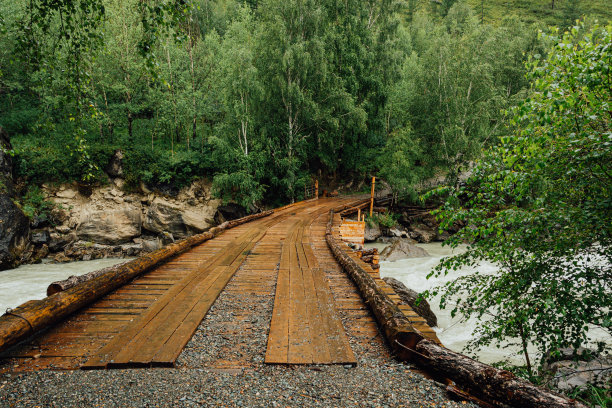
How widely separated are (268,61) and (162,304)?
18.6m

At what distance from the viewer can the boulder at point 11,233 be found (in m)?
12.8

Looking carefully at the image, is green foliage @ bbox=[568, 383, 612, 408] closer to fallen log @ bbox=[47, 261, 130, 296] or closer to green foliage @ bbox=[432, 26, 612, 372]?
green foliage @ bbox=[432, 26, 612, 372]

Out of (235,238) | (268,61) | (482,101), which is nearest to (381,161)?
(482,101)

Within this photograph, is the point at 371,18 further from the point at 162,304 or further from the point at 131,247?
the point at 162,304

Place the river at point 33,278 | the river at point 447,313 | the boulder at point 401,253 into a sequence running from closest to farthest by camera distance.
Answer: the river at point 447,313
the river at point 33,278
the boulder at point 401,253

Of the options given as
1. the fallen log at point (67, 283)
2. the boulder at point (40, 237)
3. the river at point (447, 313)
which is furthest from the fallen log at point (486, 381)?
the boulder at point (40, 237)

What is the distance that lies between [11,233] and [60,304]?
15250 mm

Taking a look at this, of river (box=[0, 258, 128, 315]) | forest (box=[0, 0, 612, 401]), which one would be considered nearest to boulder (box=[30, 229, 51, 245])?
river (box=[0, 258, 128, 315])

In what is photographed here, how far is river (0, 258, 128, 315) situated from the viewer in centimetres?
969

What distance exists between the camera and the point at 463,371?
2.08 m

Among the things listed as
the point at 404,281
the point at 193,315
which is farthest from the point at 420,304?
the point at 193,315

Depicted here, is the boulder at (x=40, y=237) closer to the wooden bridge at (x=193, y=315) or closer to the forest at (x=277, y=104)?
the forest at (x=277, y=104)

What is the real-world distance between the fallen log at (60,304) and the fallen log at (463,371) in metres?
3.31

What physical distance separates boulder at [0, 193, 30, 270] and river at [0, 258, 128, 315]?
540mm
